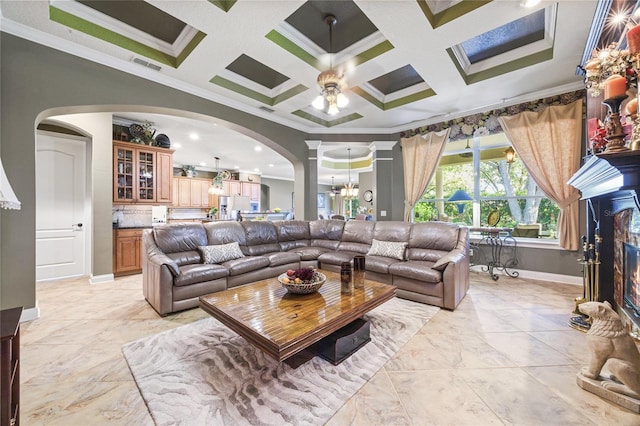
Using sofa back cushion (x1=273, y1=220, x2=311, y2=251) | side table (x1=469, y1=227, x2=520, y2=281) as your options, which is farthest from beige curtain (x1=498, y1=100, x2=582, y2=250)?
sofa back cushion (x1=273, y1=220, x2=311, y2=251)

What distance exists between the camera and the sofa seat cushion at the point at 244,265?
334cm

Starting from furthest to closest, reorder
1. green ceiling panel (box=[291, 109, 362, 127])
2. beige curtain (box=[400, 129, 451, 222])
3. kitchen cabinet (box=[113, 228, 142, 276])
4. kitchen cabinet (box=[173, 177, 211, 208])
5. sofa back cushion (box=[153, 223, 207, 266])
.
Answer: kitchen cabinet (box=[173, 177, 211, 208])
beige curtain (box=[400, 129, 451, 222])
green ceiling panel (box=[291, 109, 362, 127])
kitchen cabinet (box=[113, 228, 142, 276])
sofa back cushion (box=[153, 223, 207, 266])

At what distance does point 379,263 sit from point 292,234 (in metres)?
1.96

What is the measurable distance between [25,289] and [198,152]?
551 cm

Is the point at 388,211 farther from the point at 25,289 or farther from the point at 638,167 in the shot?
the point at 25,289

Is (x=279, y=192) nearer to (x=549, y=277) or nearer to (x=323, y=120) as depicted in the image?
(x=323, y=120)

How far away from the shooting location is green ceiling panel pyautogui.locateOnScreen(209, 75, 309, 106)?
12.3 ft

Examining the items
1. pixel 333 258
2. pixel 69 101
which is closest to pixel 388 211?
→ pixel 333 258

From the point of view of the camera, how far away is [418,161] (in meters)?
5.37

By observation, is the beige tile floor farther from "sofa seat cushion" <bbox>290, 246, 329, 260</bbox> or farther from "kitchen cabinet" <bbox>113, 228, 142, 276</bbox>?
"sofa seat cushion" <bbox>290, 246, 329, 260</bbox>

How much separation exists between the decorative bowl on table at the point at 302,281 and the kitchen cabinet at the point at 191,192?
23.5 feet

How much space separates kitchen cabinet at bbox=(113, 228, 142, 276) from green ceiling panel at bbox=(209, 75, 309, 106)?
316cm

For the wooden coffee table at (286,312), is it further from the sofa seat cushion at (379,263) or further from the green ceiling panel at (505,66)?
the green ceiling panel at (505,66)

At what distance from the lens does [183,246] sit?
138 inches
